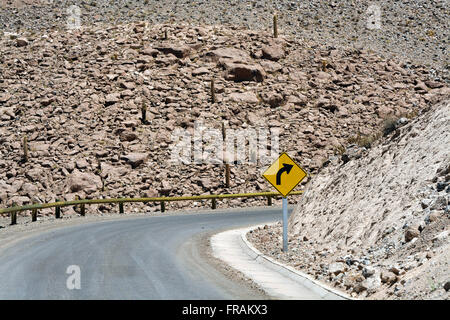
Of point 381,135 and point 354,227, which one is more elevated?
point 381,135

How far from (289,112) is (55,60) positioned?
2087 cm

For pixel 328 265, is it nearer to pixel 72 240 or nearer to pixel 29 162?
pixel 72 240

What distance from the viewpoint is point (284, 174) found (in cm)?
1416

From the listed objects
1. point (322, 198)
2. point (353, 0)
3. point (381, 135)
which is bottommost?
point (322, 198)

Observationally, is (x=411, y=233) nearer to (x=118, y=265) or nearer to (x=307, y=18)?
(x=118, y=265)

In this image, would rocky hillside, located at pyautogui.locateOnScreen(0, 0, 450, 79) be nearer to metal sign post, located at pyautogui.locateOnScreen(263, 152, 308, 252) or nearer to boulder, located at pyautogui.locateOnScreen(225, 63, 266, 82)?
boulder, located at pyautogui.locateOnScreen(225, 63, 266, 82)

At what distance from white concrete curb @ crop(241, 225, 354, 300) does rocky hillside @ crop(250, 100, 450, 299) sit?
325 millimetres

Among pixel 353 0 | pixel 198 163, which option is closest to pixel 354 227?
pixel 198 163

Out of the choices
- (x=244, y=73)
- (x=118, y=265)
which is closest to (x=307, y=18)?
(x=244, y=73)

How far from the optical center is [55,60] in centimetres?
4584

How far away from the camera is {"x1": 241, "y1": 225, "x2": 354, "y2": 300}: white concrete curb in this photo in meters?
9.11

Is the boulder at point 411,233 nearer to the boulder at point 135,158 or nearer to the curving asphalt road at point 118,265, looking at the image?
the curving asphalt road at point 118,265
